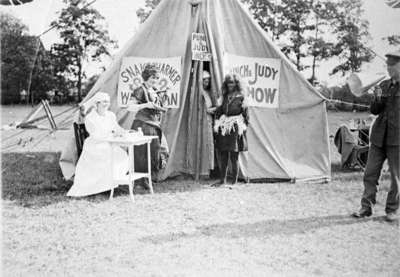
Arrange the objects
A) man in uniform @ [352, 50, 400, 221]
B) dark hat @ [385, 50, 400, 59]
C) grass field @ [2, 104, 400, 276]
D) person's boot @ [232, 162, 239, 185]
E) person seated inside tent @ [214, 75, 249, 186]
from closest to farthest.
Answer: grass field @ [2, 104, 400, 276] → dark hat @ [385, 50, 400, 59] → man in uniform @ [352, 50, 400, 221] → person seated inside tent @ [214, 75, 249, 186] → person's boot @ [232, 162, 239, 185]

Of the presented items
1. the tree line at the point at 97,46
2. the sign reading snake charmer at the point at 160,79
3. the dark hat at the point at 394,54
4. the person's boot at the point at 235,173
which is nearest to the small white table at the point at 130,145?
the sign reading snake charmer at the point at 160,79

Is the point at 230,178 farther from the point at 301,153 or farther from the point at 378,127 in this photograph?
the point at 378,127

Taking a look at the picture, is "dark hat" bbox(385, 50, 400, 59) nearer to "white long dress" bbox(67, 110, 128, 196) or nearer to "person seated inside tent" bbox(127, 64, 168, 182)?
"person seated inside tent" bbox(127, 64, 168, 182)

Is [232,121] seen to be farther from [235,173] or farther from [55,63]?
[55,63]

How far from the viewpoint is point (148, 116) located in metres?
6.02

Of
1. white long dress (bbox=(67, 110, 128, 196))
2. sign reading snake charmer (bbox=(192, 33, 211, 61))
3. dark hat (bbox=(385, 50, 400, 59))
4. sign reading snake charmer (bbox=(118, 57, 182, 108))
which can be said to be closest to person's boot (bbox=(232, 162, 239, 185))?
sign reading snake charmer (bbox=(118, 57, 182, 108))

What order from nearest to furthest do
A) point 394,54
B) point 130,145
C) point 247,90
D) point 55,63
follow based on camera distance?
point 394,54, point 130,145, point 247,90, point 55,63

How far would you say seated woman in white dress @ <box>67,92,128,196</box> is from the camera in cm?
539

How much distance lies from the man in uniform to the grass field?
241 millimetres

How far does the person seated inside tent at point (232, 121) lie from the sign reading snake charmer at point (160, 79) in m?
0.86

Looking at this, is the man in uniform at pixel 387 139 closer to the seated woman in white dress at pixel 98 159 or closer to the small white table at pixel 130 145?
the small white table at pixel 130 145

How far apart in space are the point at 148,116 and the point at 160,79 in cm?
84

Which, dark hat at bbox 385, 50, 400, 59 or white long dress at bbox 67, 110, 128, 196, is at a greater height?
dark hat at bbox 385, 50, 400, 59

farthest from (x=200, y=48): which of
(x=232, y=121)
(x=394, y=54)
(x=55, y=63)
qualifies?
(x=55, y=63)
